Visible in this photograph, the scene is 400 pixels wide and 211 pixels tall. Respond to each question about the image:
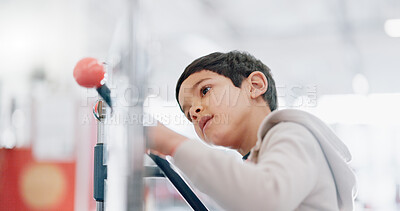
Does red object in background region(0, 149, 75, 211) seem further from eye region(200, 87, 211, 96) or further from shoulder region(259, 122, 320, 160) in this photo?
shoulder region(259, 122, 320, 160)

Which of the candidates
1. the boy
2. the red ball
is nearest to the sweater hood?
the boy

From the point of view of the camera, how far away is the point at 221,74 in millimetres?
763

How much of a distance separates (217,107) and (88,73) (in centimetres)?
21

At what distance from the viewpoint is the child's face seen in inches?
27.7

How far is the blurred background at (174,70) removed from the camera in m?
1.37

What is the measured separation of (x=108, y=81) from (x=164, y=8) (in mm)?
2120

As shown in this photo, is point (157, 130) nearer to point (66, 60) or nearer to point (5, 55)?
point (5, 55)

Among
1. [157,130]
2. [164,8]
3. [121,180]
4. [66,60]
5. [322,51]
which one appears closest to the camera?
[121,180]

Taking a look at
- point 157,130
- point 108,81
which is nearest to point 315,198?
point 157,130

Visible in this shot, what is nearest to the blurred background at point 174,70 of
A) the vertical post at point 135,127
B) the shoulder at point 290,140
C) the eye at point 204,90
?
the vertical post at point 135,127

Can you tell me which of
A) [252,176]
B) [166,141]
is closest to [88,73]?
[166,141]

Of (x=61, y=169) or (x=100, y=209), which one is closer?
(x=100, y=209)

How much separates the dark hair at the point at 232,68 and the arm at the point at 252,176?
0.87 ft

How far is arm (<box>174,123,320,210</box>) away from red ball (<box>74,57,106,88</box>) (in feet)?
0.57
